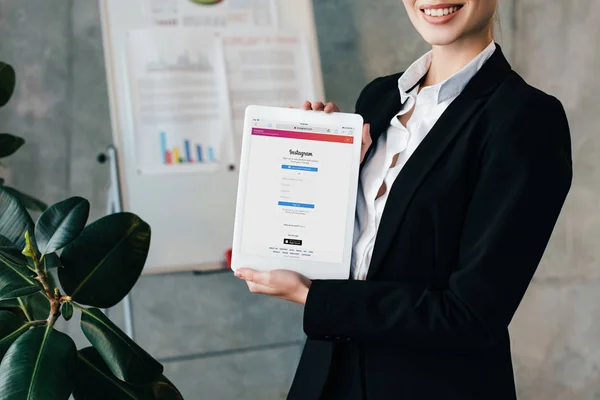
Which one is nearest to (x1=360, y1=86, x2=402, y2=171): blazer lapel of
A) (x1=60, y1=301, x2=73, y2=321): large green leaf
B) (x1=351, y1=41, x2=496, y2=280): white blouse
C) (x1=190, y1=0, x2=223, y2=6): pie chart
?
(x1=351, y1=41, x2=496, y2=280): white blouse

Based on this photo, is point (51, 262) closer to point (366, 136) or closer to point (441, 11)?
point (366, 136)

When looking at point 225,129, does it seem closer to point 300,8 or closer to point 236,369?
point 300,8

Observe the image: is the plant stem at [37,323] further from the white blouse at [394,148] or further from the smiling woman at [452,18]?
the smiling woman at [452,18]

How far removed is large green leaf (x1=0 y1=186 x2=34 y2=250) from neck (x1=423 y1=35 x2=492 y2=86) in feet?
2.43

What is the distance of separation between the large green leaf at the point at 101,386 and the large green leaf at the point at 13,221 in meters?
0.23

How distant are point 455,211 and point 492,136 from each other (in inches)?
4.6

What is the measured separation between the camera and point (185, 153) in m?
2.07

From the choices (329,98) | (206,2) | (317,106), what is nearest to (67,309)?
(317,106)

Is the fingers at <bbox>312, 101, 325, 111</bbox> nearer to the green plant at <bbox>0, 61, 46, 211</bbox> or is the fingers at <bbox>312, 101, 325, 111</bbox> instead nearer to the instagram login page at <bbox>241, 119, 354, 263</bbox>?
the instagram login page at <bbox>241, 119, 354, 263</bbox>

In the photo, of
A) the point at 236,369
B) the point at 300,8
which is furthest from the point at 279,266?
Answer: the point at 236,369

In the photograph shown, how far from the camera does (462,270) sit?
97 centimetres

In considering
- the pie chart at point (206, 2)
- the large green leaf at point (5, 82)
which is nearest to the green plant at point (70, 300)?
the large green leaf at point (5, 82)

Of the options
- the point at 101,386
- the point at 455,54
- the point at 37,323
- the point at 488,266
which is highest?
the point at 455,54

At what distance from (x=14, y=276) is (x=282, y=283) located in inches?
17.4
